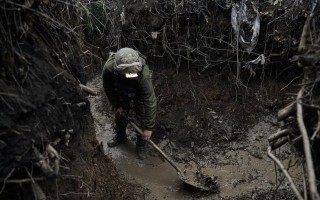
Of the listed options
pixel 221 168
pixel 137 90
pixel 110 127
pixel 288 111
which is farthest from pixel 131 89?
pixel 288 111

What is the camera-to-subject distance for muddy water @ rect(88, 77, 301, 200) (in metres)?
4.70

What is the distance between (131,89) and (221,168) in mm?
1603

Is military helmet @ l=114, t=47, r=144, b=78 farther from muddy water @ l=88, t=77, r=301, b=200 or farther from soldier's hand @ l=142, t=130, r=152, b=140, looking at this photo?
muddy water @ l=88, t=77, r=301, b=200

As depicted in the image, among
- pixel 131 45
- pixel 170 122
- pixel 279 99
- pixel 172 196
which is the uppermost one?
pixel 131 45

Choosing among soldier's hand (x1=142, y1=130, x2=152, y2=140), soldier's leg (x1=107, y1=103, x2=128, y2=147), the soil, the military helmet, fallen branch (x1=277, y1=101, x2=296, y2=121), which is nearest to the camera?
the soil

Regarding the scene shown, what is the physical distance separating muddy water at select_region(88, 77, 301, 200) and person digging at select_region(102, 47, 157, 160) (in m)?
0.25

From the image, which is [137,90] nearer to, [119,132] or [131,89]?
[131,89]

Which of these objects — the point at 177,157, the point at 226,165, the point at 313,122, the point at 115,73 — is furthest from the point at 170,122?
the point at 313,122

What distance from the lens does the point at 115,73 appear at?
4590 millimetres

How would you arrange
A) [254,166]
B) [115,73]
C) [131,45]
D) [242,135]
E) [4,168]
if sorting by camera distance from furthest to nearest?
[131,45]
[242,135]
[254,166]
[115,73]
[4,168]

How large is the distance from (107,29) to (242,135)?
8.95 ft

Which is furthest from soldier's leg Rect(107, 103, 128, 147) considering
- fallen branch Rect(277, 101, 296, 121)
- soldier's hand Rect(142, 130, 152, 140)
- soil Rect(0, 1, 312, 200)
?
fallen branch Rect(277, 101, 296, 121)

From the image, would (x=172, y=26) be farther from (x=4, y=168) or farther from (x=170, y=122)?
(x=4, y=168)

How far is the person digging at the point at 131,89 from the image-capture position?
4340mm
